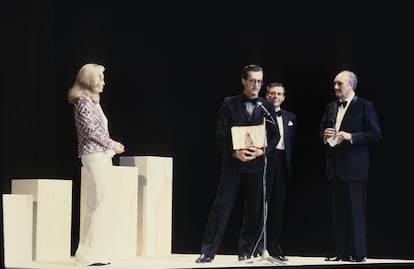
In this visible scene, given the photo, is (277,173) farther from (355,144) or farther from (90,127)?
(90,127)

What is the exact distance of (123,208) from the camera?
7.24m

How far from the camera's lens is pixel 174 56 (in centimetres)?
846

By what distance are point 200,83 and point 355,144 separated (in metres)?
2.00

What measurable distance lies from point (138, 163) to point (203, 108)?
1093mm

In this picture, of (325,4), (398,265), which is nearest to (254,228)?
(398,265)

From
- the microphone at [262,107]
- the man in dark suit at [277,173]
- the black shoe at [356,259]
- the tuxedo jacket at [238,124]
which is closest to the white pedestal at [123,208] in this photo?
the tuxedo jacket at [238,124]

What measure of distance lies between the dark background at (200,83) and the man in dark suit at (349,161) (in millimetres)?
714

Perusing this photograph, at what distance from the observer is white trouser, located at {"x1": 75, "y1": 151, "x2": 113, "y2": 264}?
6199mm

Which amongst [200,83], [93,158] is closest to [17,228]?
[93,158]

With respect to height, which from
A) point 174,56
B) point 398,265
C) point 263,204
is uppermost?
point 174,56

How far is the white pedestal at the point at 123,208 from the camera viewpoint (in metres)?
7.18

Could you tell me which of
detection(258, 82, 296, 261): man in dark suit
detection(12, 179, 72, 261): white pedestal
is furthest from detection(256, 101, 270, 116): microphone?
detection(12, 179, 72, 261): white pedestal

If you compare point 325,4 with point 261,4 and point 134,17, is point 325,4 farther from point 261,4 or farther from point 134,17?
point 134,17

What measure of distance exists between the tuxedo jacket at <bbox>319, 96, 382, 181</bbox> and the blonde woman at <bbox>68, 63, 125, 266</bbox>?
1887mm
